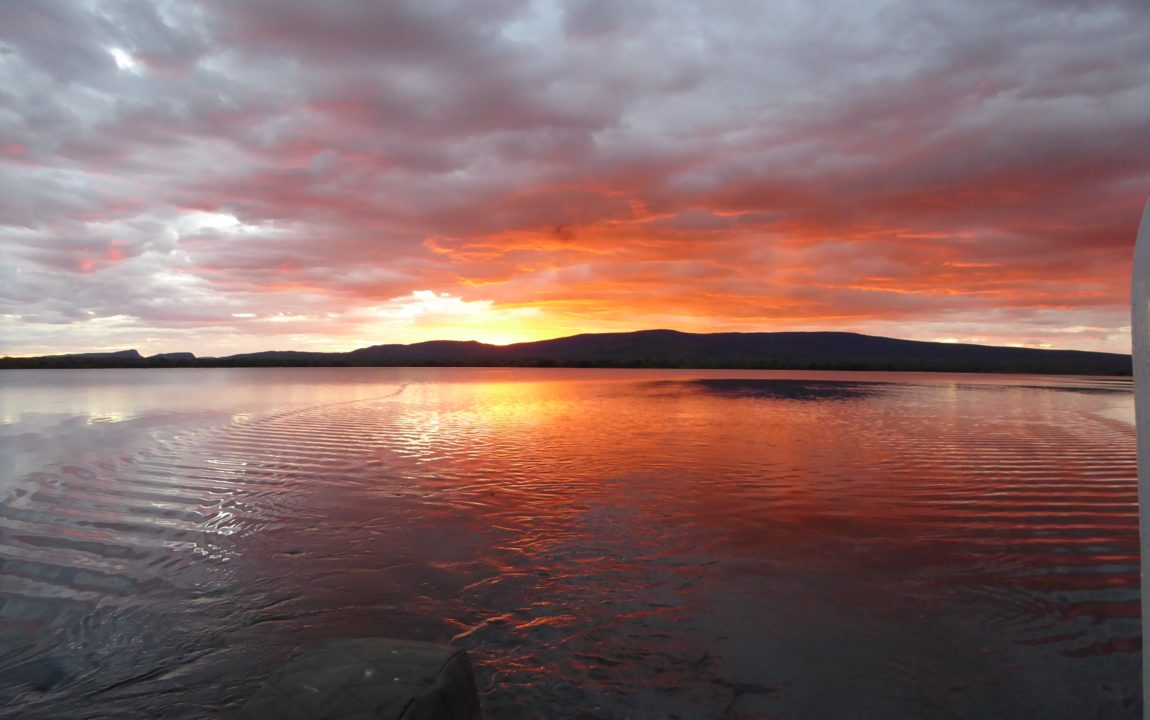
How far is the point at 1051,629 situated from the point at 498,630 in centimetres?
524

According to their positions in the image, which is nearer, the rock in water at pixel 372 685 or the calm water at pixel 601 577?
the rock in water at pixel 372 685

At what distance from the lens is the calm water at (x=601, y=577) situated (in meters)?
5.24

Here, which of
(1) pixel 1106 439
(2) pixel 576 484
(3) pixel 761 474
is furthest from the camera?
(1) pixel 1106 439

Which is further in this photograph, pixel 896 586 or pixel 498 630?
pixel 896 586

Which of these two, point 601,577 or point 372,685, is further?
point 601,577

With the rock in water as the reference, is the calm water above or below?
below

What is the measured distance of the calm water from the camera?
5.24 m

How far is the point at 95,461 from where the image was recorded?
15.6 metres

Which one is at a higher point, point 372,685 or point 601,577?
point 372,685

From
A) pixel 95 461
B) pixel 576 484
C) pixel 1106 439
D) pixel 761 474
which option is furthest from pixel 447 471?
pixel 1106 439

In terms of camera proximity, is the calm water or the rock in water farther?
the calm water

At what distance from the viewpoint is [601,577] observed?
7.75 meters

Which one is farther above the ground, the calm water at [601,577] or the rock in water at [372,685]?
the rock in water at [372,685]

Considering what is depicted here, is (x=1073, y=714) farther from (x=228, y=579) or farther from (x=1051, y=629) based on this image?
(x=228, y=579)
